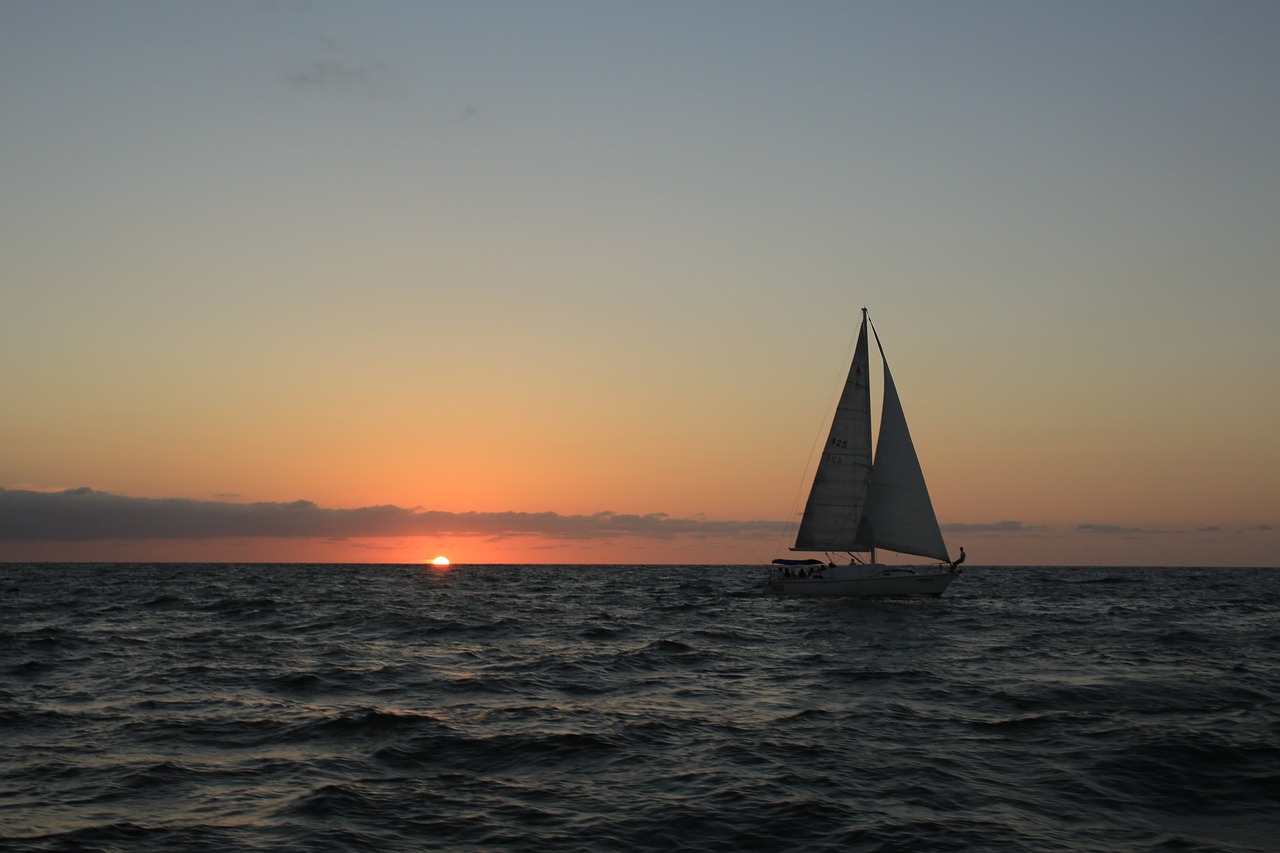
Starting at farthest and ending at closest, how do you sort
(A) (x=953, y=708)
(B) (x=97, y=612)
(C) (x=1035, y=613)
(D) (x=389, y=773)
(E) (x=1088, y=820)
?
1. (C) (x=1035, y=613)
2. (B) (x=97, y=612)
3. (A) (x=953, y=708)
4. (D) (x=389, y=773)
5. (E) (x=1088, y=820)

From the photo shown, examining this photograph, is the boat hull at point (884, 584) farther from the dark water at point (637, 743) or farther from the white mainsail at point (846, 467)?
the dark water at point (637, 743)

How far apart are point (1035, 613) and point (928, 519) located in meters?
7.53

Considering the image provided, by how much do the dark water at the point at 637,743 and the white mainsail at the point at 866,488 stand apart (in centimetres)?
1672

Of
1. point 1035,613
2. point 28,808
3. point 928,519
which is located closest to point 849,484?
point 928,519

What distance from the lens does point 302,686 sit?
77.4 feet

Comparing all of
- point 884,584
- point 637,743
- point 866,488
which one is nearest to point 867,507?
point 866,488

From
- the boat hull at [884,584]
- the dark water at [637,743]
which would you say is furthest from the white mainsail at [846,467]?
the dark water at [637,743]

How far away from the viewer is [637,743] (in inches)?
691

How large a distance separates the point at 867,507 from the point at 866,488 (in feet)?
3.52

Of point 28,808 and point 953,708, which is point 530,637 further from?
point 28,808

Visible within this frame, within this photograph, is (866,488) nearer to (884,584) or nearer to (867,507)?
(867,507)

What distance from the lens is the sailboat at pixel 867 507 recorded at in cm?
5250

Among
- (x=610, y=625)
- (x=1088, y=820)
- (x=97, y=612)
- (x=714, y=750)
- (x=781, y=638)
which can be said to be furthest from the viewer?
(x=97, y=612)

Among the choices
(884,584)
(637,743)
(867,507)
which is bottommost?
(637,743)
